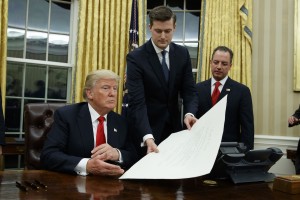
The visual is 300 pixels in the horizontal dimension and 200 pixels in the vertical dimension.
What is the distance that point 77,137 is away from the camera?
1798 mm

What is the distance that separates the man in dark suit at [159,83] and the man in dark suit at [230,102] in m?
0.74

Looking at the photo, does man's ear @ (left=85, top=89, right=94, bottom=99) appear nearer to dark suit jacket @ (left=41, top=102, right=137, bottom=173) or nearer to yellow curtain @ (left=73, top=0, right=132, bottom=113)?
dark suit jacket @ (left=41, top=102, right=137, bottom=173)

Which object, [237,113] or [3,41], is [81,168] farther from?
[3,41]

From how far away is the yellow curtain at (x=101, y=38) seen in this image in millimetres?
4348

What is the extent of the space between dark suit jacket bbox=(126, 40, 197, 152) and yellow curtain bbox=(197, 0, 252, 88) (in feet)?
8.82

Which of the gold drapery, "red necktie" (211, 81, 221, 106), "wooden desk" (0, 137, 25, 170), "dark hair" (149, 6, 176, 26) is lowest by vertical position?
"wooden desk" (0, 137, 25, 170)

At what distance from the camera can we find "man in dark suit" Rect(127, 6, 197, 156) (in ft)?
6.15

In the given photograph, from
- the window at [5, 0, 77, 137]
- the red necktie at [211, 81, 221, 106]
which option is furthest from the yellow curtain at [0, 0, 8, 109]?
the red necktie at [211, 81, 221, 106]

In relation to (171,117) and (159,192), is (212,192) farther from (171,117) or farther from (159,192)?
(171,117)

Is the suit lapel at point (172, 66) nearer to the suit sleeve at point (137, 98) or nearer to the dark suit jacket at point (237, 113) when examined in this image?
the suit sleeve at point (137, 98)

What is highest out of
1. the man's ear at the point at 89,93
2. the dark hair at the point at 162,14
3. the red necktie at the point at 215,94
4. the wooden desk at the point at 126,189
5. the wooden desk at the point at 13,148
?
the dark hair at the point at 162,14

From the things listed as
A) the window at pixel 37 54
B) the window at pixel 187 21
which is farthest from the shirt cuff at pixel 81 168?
the window at pixel 187 21

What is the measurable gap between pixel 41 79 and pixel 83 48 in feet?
2.38

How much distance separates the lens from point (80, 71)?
14.2 feet
